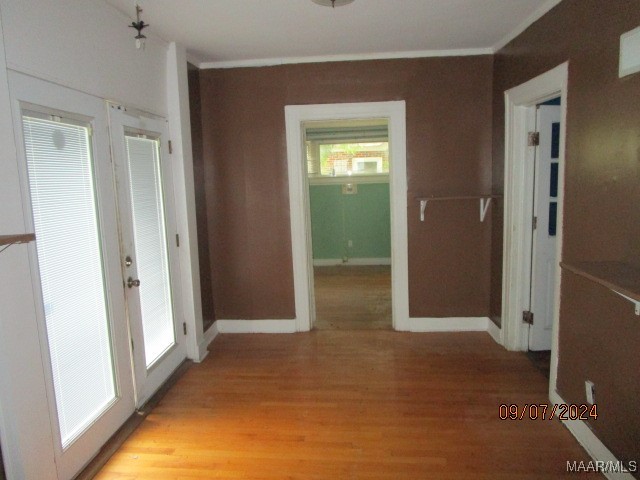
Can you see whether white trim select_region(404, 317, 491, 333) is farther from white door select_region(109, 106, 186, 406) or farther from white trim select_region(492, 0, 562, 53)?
white trim select_region(492, 0, 562, 53)

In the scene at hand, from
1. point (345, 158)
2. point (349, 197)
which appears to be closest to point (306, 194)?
point (349, 197)

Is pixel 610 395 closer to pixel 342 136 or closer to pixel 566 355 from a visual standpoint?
pixel 566 355

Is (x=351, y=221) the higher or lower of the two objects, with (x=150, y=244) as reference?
lower

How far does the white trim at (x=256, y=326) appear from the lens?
13.4ft

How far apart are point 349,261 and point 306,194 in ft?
11.4

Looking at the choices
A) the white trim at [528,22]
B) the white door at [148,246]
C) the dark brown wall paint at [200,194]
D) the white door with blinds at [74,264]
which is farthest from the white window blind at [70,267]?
the white trim at [528,22]

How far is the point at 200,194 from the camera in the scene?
3803 millimetres

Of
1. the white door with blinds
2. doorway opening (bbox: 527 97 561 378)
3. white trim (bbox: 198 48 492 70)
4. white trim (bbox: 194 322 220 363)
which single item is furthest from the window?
the white door with blinds

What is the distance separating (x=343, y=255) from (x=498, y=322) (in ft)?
12.5

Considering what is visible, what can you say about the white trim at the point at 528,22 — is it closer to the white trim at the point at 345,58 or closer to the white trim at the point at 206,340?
the white trim at the point at 345,58

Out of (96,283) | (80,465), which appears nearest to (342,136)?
(96,283)

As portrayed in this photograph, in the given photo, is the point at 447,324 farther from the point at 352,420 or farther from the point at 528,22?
the point at 528,22

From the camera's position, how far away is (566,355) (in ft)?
8.16

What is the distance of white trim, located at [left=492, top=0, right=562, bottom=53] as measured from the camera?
2.61 metres
